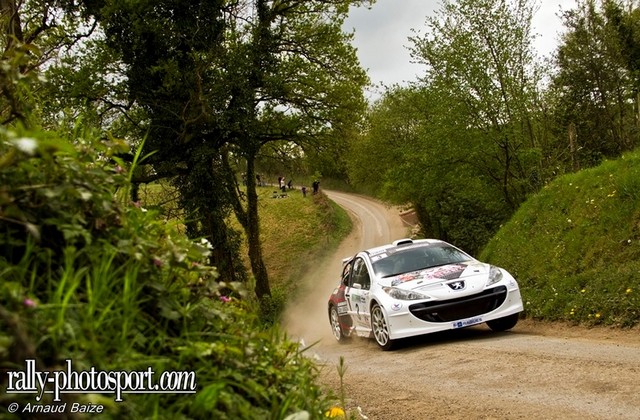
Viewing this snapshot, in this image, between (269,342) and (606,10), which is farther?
(606,10)

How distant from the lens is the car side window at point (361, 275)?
12022 millimetres

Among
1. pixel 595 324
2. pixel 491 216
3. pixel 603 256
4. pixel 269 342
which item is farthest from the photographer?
pixel 491 216

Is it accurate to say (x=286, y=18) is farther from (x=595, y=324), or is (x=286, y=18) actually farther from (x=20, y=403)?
(x=20, y=403)

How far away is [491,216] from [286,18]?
1359 cm

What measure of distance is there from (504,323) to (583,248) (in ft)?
13.5

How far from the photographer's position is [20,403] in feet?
6.29

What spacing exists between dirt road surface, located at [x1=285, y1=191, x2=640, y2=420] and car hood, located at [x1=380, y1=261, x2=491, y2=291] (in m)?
0.97

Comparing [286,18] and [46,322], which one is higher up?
[286,18]

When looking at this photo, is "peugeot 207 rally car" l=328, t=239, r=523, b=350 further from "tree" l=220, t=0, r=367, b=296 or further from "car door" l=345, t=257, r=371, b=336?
"tree" l=220, t=0, r=367, b=296

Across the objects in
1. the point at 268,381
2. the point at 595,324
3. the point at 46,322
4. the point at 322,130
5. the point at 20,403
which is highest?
the point at 322,130

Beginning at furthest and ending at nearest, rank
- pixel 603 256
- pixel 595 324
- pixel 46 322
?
pixel 603 256 < pixel 595 324 < pixel 46 322

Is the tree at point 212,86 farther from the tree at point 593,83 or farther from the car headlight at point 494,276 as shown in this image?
the tree at point 593,83

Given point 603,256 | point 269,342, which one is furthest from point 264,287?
point 269,342

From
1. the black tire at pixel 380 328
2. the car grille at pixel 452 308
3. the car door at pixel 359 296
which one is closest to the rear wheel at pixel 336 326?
the car door at pixel 359 296
